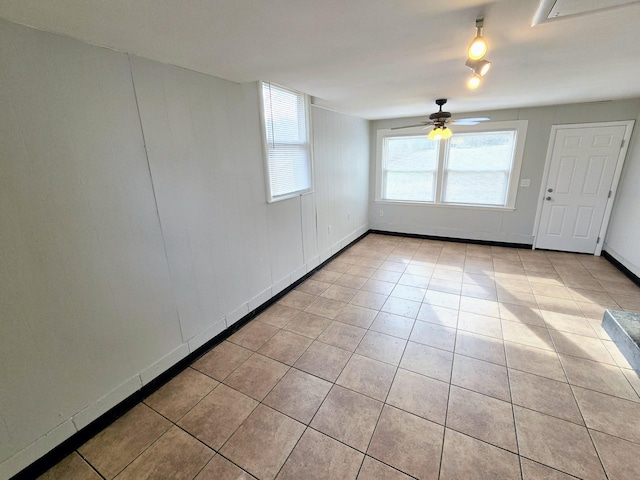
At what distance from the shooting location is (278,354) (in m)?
2.36

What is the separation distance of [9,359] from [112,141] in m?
1.26

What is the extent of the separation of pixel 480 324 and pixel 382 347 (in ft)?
3.52

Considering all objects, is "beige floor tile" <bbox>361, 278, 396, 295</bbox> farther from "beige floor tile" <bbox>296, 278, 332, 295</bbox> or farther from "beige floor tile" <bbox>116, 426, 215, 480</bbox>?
"beige floor tile" <bbox>116, 426, 215, 480</bbox>

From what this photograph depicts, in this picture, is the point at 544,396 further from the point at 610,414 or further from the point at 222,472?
the point at 222,472

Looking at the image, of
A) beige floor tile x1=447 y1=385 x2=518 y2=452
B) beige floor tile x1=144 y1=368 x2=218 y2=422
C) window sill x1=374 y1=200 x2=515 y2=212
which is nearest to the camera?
beige floor tile x1=447 y1=385 x2=518 y2=452

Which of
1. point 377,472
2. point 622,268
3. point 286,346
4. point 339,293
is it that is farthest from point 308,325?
point 622,268

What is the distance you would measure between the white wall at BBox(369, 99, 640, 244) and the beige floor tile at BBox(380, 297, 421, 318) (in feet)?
8.95

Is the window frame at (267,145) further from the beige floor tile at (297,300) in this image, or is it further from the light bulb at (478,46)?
the light bulb at (478,46)

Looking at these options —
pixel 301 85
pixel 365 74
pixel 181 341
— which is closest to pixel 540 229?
pixel 365 74

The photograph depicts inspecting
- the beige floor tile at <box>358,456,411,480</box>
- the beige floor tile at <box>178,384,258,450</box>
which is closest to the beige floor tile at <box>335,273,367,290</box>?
the beige floor tile at <box>178,384,258,450</box>

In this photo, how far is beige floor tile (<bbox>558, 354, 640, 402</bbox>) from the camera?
6.22 feet

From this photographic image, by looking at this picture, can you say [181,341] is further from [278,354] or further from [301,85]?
[301,85]

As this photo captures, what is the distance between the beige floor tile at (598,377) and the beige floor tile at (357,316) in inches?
61.7

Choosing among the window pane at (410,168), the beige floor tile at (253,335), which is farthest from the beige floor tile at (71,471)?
the window pane at (410,168)
